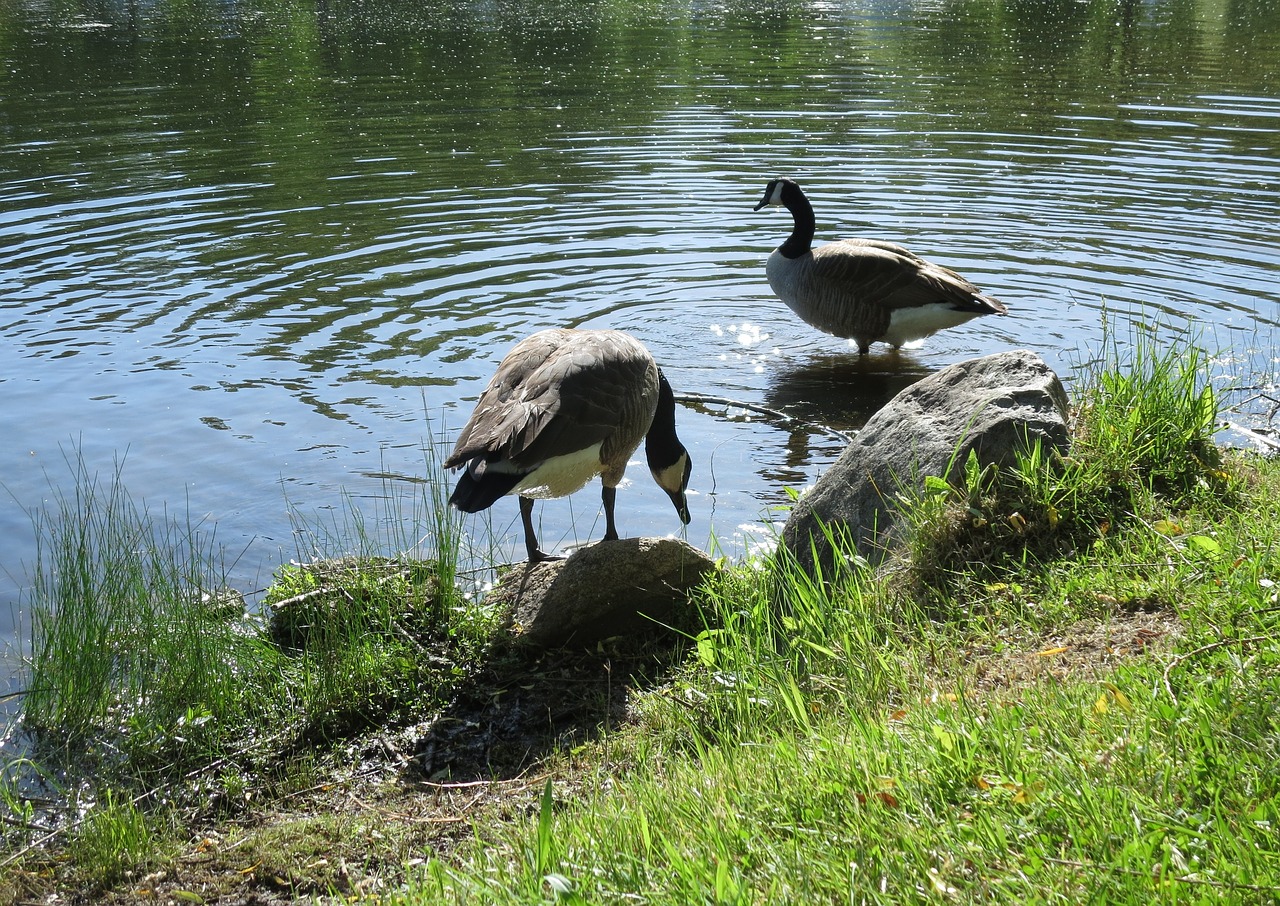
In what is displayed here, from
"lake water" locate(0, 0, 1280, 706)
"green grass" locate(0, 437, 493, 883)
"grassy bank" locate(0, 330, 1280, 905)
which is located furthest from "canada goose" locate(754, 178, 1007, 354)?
"green grass" locate(0, 437, 493, 883)

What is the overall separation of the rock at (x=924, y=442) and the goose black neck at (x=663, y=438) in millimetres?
1378

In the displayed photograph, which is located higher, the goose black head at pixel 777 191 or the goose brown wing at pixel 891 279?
the goose black head at pixel 777 191

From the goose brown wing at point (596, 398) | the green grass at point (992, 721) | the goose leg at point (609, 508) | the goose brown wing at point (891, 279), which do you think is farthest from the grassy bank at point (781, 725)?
the goose brown wing at point (891, 279)

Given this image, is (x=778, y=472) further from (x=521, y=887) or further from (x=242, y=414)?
(x=521, y=887)

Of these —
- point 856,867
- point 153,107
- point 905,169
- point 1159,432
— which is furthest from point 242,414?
point 153,107

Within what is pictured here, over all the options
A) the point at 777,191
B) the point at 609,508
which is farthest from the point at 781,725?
the point at 777,191

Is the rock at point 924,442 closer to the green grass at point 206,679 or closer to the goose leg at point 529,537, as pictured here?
the goose leg at point 529,537

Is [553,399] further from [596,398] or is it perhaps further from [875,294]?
[875,294]

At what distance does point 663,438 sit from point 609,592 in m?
1.71

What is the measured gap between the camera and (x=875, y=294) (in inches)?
381

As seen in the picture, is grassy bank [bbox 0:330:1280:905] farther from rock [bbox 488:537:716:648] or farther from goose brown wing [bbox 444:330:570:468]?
goose brown wing [bbox 444:330:570:468]

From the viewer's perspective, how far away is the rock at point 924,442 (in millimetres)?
5031

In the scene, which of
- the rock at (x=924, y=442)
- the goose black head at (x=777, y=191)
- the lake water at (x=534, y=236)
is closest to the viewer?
the rock at (x=924, y=442)

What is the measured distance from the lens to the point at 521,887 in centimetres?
283
